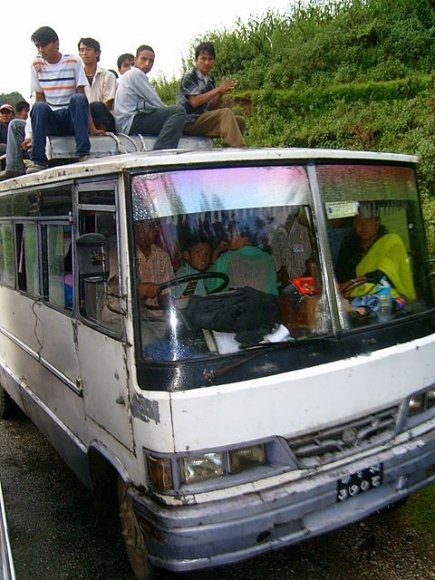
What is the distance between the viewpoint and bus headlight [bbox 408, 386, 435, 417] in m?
3.21

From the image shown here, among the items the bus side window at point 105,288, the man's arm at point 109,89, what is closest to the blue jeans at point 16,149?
the man's arm at point 109,89

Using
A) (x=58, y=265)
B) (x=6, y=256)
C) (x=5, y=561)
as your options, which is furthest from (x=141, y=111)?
(x=5, y=561)

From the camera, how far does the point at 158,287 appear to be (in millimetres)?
2754

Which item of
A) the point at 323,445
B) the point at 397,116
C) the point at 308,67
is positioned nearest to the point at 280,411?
the point at 323,445

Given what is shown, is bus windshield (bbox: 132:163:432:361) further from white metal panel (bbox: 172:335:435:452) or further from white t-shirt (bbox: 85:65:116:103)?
white t-shirt (bbox: 85:65:116:103)

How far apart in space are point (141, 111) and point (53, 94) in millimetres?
993

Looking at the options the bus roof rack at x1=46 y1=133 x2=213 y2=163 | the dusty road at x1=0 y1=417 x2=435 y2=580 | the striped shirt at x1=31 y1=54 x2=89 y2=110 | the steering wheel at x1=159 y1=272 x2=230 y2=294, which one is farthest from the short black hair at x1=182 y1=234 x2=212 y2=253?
the striped shirt at x1=31 y1=54 x2=89 y2=110

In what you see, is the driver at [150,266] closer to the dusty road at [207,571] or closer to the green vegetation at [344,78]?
the dusty road at [207,571]

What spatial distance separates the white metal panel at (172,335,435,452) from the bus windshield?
7.9 inches

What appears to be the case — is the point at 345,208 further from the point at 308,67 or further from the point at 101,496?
the point at 308,67

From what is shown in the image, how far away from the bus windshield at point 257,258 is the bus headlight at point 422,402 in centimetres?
47

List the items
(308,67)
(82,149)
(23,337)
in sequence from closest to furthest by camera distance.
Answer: (23,337)
(82,149)
(308,67)

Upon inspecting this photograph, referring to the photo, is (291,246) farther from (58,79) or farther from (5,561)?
(58,79)

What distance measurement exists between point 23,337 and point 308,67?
1062 cm
